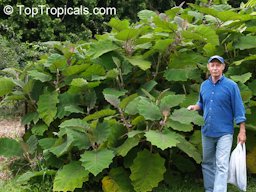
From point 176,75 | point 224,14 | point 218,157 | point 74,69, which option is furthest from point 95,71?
point 218,157

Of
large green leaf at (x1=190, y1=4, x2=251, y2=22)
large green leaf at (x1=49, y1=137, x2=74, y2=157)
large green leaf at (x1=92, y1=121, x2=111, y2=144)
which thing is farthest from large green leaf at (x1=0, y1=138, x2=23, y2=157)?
large green leaf at (x1=190, y1=4, x2=251, y2=22)

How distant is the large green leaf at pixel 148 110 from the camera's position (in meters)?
4.00

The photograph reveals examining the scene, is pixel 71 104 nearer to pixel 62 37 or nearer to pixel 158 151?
pixel 158 151

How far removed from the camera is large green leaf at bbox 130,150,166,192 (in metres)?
4.20

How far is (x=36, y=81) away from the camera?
5.18 m

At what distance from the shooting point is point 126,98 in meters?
4.32

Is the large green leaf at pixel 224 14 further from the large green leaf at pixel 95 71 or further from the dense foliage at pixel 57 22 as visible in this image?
the dense foliage at pixel 57 22

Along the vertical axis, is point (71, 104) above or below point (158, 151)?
above

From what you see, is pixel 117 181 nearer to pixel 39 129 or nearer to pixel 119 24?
pixel 39 129

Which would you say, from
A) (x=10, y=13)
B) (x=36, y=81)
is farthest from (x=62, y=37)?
(x=36, y=81)

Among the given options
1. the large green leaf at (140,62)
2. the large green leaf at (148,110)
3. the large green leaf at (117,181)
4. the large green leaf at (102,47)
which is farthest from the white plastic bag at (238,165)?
the large green leaf at (102,47)

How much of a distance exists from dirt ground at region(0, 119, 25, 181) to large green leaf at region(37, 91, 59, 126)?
2.55 feet

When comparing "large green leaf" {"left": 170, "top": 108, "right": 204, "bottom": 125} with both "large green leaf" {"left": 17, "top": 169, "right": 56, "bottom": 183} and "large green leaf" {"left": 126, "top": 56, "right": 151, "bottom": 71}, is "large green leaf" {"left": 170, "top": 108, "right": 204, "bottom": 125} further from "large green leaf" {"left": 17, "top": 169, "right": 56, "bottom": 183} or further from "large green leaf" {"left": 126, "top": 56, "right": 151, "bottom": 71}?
"large green leaf" {"left": 17, "top": 169, "right": 56, "bottom": 183}

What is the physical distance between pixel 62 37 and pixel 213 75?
871 cm
